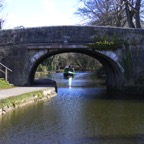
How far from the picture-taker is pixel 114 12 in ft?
103

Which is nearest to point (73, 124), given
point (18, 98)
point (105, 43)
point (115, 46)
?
point (18, 98)

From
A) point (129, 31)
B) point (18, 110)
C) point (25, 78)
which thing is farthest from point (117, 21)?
point (18, 110)

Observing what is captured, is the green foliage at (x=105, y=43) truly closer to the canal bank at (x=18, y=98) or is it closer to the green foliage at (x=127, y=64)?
the green foliage at (x=127, y=64)

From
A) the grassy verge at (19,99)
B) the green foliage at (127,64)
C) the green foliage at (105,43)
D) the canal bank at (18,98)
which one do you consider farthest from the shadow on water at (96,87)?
the grassy verge at (19,99)

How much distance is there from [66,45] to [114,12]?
11.4 metres

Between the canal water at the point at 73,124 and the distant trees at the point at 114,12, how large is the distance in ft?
48.8

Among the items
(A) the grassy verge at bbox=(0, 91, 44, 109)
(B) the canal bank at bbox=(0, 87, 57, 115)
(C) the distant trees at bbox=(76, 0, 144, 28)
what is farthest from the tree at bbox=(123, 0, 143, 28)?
(A) the grassy verge at bbox=(0, 91, 44, 109)

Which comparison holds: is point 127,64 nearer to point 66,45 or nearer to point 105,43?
point 105,43

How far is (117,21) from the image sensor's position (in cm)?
3241

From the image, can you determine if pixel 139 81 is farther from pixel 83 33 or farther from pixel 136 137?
pixel 136 137

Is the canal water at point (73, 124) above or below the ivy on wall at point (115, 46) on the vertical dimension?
below

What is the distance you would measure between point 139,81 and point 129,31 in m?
3.17

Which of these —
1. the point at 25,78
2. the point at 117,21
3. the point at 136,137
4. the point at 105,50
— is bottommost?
the point at 136,137

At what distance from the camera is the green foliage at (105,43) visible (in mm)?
21203
